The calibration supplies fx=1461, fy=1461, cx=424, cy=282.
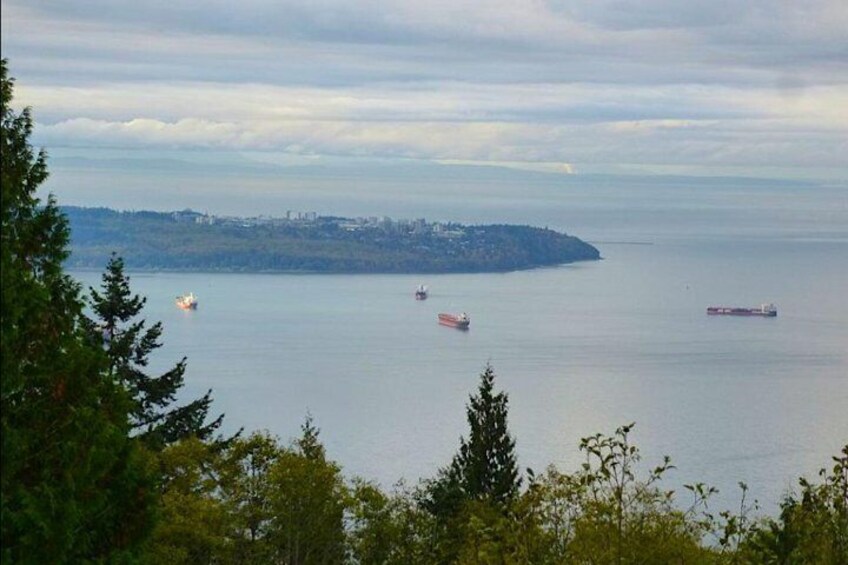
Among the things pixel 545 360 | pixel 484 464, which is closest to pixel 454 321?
pixel 545 360

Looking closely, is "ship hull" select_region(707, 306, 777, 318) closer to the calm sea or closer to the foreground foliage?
the calm sea

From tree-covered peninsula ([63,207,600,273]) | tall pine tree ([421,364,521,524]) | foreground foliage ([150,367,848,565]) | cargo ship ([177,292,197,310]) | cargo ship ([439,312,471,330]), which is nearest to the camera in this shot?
foreground foliage ([150,367,848,565])

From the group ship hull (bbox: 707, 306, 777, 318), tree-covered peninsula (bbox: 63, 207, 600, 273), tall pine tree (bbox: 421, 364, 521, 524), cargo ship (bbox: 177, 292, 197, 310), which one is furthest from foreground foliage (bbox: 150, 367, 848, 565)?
tree-covered peninsula (bbox: 63, 207, 600, 273)

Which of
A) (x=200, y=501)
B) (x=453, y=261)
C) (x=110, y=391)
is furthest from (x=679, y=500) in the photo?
(x=453, y=261)

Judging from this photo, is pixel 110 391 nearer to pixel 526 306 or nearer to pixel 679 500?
pixel 679 500

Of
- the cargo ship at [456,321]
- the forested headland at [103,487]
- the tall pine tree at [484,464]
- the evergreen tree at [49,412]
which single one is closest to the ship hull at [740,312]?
the cargo ship at [456,321]
